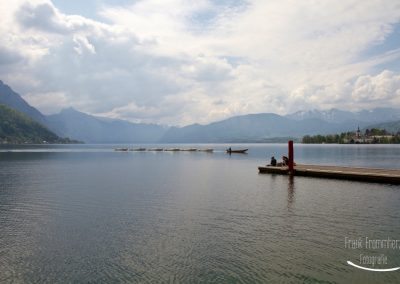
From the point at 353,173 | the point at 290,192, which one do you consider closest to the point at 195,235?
the point at 290,192

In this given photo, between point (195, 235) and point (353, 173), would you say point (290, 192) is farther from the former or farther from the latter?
point (195, 235)

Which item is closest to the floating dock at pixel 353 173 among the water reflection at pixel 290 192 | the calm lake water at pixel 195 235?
the water reflection at pixel 290 192

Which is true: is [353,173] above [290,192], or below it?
above

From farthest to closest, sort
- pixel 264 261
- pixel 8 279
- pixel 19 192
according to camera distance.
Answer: pixel 19 192 < pixel 264 261 < pixel 8 279

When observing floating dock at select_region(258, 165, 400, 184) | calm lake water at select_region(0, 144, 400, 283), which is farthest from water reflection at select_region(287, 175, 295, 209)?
floating dock at select_region(258, 165, 400, 184)

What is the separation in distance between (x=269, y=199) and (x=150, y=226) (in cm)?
1917

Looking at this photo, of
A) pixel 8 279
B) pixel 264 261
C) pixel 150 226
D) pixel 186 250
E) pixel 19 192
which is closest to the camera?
pixel 8 279

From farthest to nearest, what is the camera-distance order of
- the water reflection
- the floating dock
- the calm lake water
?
the floating dock → the water reflection → the calm lake water

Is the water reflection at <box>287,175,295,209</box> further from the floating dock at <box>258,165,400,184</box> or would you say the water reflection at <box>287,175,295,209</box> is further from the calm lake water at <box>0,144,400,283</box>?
the floating dock at <box>258,165,400,184</box>

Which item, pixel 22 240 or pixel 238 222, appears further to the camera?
pixel 238 222

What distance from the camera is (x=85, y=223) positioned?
32.8 metres

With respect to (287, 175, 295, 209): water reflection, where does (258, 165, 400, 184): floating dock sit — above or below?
above

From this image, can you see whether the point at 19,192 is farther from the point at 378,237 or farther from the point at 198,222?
the point at 378,237

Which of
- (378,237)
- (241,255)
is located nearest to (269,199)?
(378,237)
